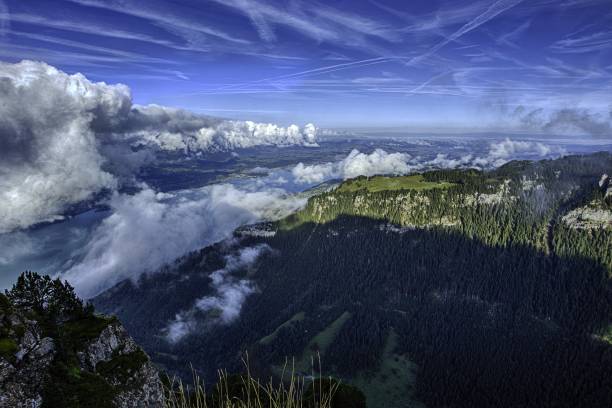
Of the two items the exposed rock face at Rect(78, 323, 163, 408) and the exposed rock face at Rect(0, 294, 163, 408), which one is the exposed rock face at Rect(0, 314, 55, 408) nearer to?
the exposed rock face at Rect(0, 294, 163, 408)

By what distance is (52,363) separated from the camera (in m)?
18.7

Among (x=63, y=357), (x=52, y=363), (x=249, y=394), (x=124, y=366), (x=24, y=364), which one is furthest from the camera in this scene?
(x=124, y=366)

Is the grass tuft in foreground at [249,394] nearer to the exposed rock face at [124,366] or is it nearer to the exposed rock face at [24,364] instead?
the exposed rock face at [124,366]

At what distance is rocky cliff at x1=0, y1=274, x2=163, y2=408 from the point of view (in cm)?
1717

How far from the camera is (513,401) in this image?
149625 mm

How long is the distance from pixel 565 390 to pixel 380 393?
7531 cm

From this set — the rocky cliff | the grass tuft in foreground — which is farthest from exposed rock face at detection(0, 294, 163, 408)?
the grass tuft in foreground

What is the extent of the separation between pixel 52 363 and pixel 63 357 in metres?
0.86

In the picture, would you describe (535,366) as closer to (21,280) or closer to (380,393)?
(380,393)

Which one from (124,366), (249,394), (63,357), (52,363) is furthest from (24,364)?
(249,394)

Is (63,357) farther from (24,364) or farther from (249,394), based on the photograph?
(249,394)

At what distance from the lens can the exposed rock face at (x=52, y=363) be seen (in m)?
16.6

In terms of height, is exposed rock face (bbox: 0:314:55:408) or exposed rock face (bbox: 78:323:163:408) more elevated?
exposed rock face (bbox: 0:314:55:408)

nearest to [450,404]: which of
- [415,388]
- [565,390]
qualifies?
[415,388]
